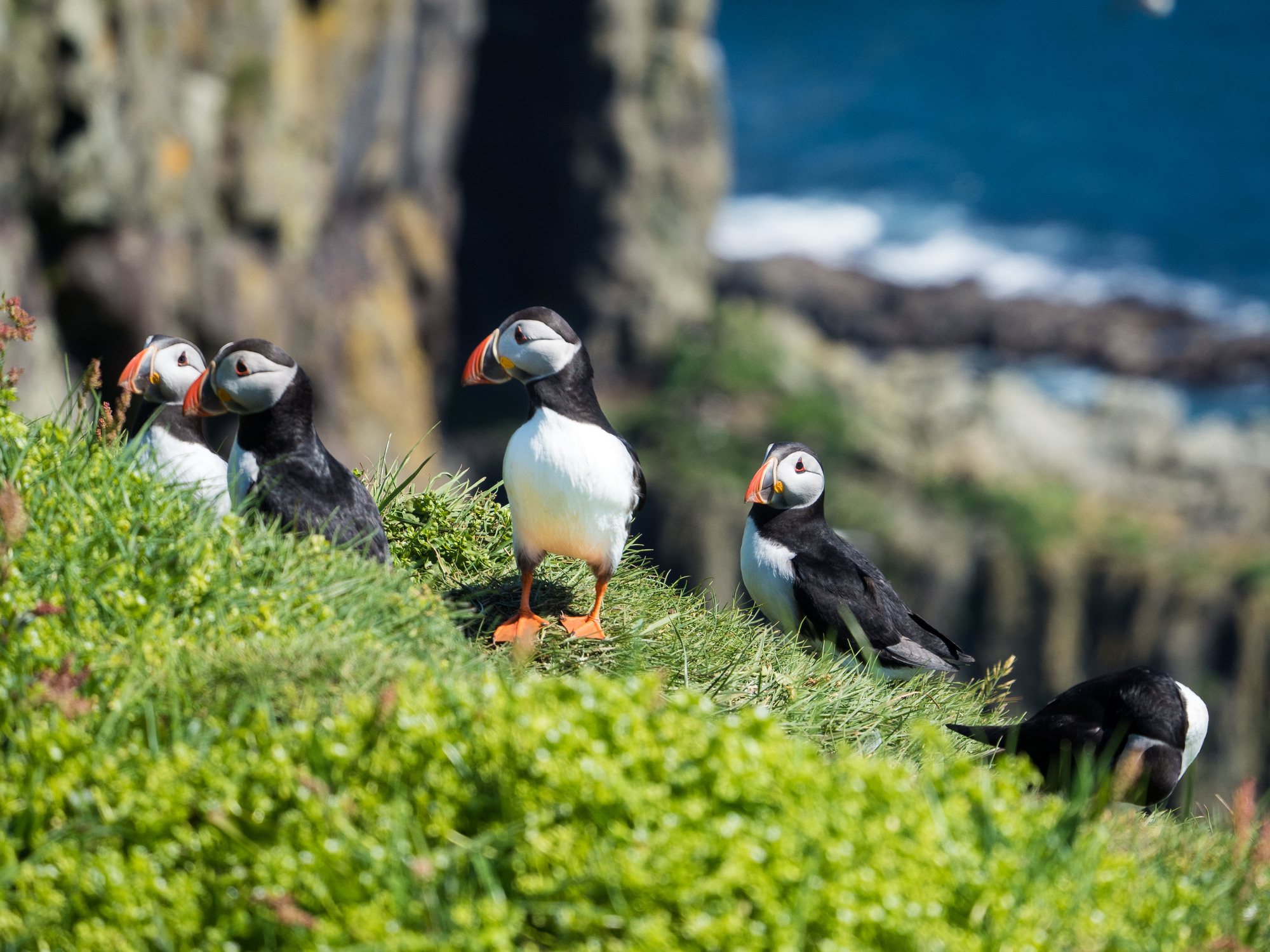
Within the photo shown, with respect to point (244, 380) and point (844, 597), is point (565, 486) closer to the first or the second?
point (244, 380)

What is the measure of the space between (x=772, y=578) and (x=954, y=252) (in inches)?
948

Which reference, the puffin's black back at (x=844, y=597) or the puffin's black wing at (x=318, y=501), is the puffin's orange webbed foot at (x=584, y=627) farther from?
the puffin's black back at (x=844, y=597)

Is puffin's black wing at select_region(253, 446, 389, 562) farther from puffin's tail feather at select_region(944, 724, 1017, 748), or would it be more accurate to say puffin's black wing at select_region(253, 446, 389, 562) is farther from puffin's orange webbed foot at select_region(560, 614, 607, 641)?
puffin's tail feather at select_region(944, 724, 1017, 748)

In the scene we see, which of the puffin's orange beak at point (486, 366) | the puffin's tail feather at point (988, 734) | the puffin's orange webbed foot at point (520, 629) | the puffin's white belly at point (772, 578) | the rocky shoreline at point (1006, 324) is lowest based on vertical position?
the rocky shoreline at point (1006, 324)

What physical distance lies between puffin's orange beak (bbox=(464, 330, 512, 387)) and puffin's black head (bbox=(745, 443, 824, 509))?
1220mm

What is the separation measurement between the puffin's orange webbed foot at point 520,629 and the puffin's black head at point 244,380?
102cm

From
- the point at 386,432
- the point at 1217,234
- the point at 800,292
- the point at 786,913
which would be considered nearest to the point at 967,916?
the point at 786,913

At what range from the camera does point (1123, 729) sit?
397 cm

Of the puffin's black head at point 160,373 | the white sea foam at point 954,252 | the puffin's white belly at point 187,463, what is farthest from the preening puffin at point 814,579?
the white sea foam at point 954,252

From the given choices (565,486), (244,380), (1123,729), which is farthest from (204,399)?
(1123,729)

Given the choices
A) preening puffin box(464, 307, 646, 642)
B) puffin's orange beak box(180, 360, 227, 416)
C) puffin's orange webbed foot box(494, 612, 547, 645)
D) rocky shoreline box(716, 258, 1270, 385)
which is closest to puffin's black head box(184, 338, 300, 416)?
Result: puffin's orange beak box(180, 360, 227, 416)

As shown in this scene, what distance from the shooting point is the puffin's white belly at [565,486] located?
13.7ft

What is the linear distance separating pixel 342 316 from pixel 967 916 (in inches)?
571

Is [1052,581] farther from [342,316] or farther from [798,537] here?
[798,537]
